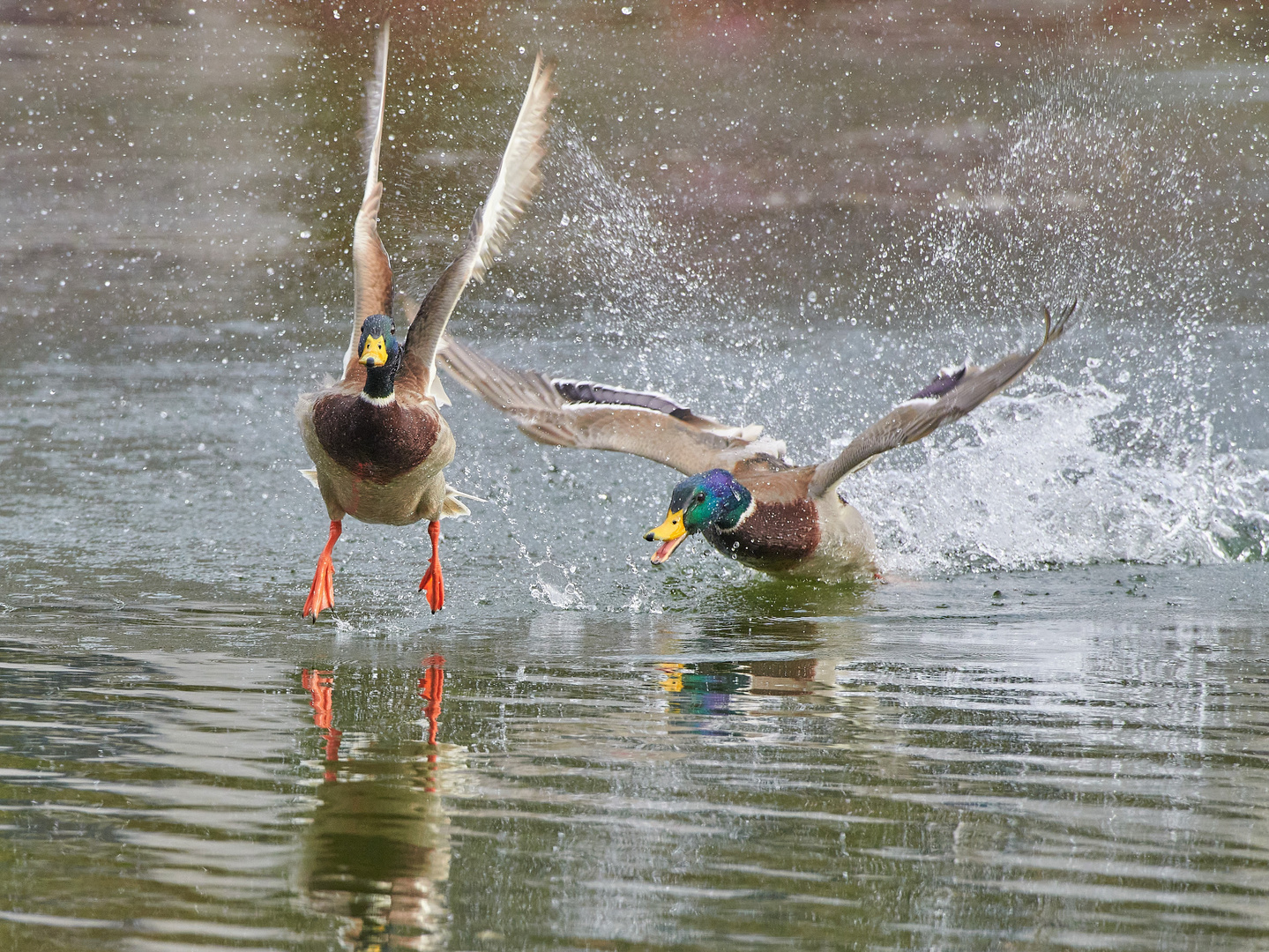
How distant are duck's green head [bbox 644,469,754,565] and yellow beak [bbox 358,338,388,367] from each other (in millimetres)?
1280

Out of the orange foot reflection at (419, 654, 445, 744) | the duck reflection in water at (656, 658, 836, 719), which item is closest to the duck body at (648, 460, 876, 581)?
the duck reflection in water at (656, 658, 836, 719)

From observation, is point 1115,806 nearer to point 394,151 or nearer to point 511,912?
point 511,912

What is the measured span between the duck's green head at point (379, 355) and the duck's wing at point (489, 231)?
0.62ft

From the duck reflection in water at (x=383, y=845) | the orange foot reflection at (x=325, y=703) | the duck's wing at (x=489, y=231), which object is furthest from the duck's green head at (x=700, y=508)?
the duck reflection in water at (x=383, y=845)

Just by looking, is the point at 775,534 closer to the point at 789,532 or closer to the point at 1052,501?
the point at 789,532

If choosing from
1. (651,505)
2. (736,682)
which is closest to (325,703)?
(736,682)

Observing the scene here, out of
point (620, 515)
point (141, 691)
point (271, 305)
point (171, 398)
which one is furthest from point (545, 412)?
point (271, 305)

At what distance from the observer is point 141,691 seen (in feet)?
12.9

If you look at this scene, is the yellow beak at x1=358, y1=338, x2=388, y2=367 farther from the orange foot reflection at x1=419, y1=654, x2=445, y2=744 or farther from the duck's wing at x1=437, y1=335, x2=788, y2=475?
the duck's wing at x1=437, y1=335, x2=788, y2=475

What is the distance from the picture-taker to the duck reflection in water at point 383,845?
2.32 m

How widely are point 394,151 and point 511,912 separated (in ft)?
41.8

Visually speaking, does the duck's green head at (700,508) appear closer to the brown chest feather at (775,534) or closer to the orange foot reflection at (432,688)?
the brown chest feather at (775,534)

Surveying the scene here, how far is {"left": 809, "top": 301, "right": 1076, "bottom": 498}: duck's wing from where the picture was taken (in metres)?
5.95

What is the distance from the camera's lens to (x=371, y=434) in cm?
527
